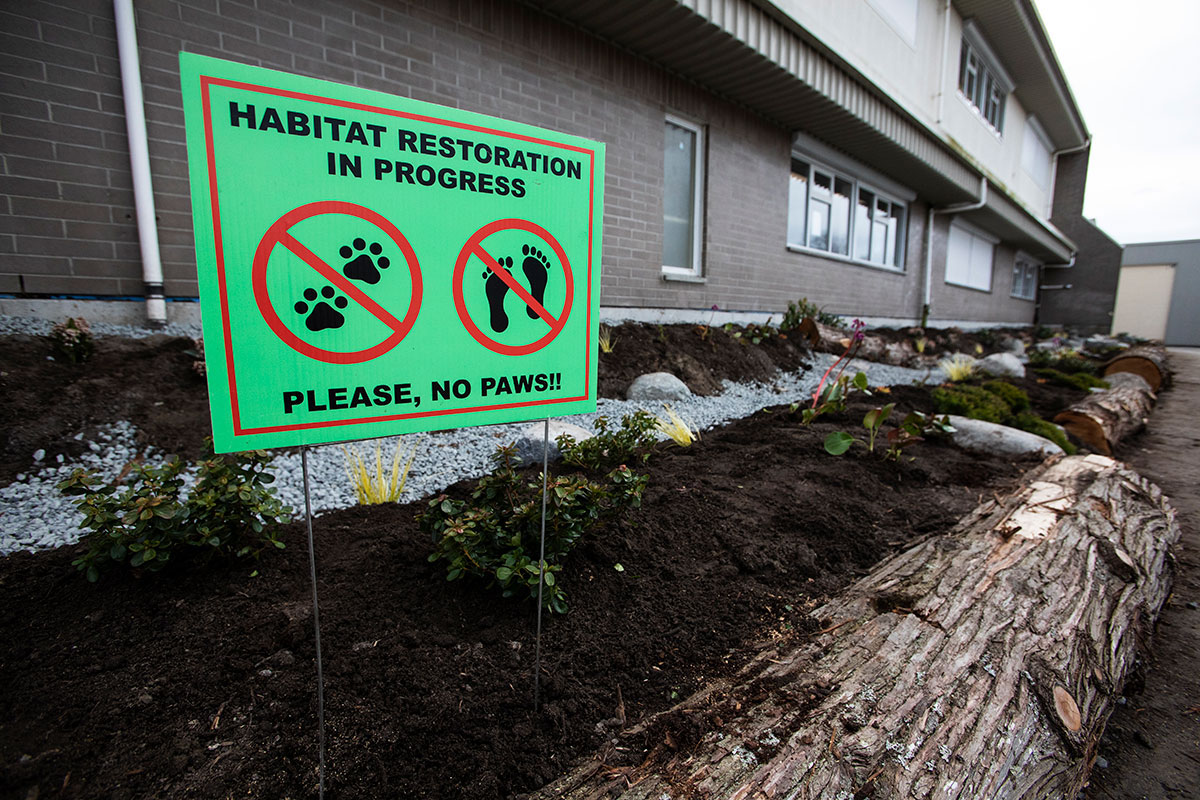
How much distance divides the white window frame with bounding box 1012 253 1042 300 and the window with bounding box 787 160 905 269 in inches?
419

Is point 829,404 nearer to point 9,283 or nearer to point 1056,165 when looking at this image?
point 9,283

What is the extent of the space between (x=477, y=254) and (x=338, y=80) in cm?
395

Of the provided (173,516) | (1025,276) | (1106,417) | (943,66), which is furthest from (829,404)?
(1025,276)

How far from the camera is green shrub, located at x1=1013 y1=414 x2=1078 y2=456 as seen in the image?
3.93 metres

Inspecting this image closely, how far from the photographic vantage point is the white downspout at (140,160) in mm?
3094

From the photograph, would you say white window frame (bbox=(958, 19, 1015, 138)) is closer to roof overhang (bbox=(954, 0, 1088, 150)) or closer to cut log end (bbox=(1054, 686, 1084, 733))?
roof overhang (bbox=(954, 0, 1088, 150))

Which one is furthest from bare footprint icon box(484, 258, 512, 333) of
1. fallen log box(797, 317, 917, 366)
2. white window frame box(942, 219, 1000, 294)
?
white window frame box(942, 219, 1000, 294)

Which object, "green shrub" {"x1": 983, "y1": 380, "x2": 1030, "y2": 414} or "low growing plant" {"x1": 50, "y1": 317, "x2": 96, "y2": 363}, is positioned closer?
"low growing plant" {"x1": 50, "y1": 317, "x2": 96, "y2": 363}

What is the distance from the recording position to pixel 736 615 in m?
1.68

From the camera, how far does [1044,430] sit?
409 centimetres

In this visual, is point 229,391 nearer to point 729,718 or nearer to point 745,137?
point 729,718

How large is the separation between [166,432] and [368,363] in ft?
7.38

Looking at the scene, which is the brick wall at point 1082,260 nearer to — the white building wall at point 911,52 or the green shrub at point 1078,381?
the white building wall at point 911,52

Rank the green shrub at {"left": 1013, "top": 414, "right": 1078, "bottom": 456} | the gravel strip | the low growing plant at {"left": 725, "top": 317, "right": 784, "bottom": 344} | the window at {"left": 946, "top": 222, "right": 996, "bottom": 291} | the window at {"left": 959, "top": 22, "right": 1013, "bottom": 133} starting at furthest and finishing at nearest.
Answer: the window at {"left": 946, "top": 222, "right": 996, "bottom": 291}, the window at {"left": 959, "top": 22, "right": 1013, "bottom": 133}, the low growing plant at {"left": 725, "top": 317, "right": 784, "bottom": 344}, the green shrub at {"left": 1013, "top": 414, "right": 1078, "bottom": 456}, the gravel strip
